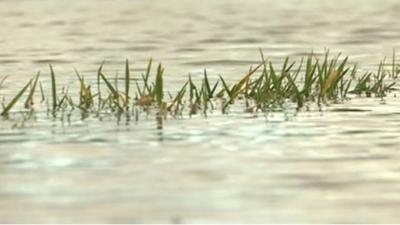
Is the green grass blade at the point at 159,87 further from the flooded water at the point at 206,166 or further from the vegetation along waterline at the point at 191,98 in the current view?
the flooded water at the point at 206,166

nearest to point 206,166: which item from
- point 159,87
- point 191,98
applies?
point 159,87

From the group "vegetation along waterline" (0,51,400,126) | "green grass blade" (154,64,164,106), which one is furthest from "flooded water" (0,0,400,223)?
"green grass blade" (154,64,164,106)

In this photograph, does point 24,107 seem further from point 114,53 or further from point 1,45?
point 1,45

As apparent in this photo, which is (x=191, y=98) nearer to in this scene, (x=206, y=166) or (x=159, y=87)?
(x=159, y=87)

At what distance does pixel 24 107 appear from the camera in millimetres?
9461

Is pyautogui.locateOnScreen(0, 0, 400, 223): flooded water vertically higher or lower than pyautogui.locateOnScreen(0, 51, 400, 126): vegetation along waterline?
lower

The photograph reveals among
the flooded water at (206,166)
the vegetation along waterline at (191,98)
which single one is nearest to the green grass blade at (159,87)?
the vegetation along waterline at (191,98)

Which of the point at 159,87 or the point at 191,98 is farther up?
the point at 159,87

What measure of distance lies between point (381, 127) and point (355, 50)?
8.60 metres

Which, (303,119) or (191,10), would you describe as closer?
(303,119)

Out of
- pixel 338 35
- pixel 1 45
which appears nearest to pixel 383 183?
pixel 1 45

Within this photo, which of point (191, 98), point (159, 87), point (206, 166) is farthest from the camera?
point (191, 98)

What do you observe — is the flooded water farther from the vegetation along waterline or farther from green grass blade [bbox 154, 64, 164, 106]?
green grass blade [bbox 154, 64, 164, 106]

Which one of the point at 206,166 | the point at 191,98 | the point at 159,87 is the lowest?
the point at 206,166
